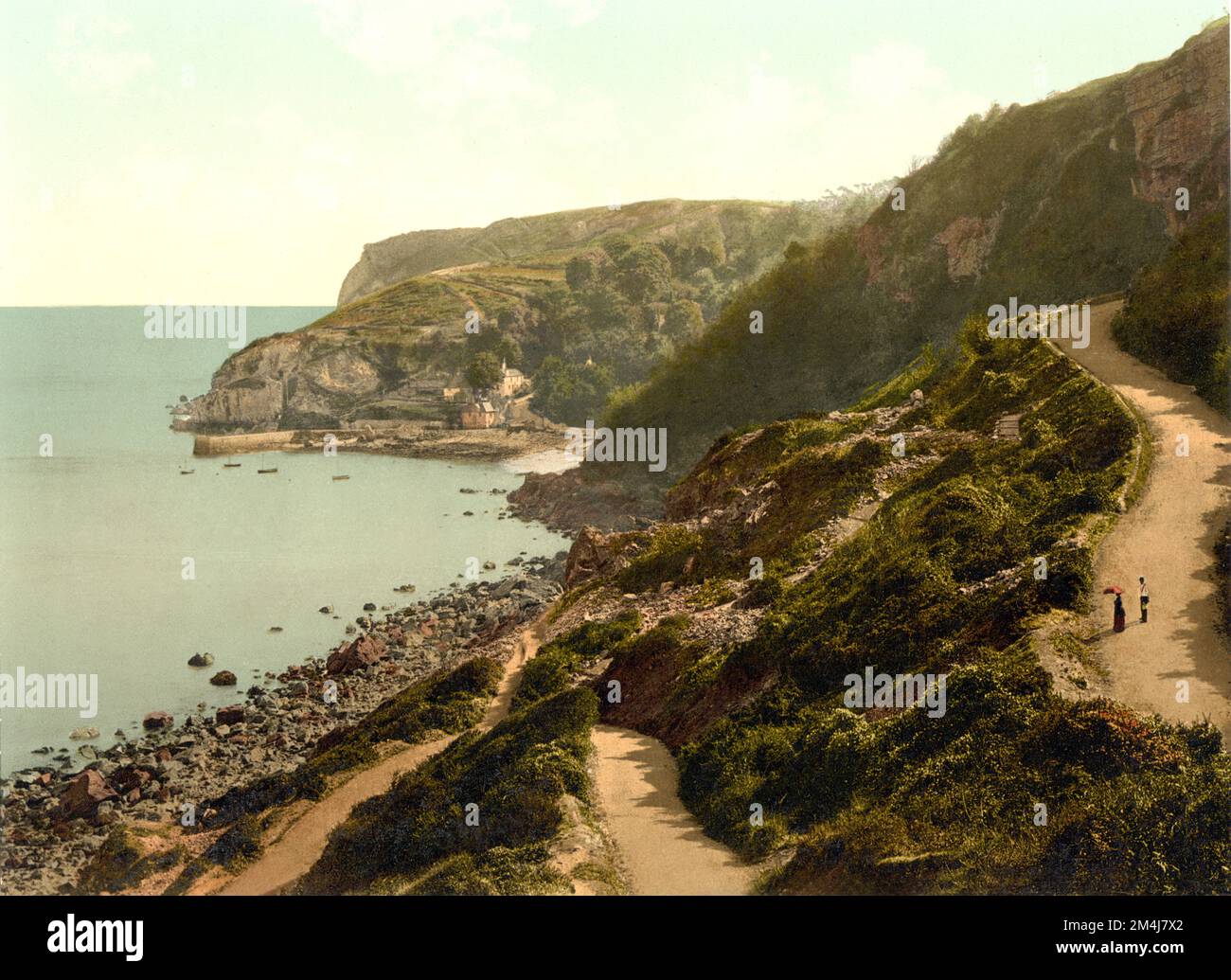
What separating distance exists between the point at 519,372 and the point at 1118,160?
83.3m

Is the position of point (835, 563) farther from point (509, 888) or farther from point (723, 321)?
point (723, 321)

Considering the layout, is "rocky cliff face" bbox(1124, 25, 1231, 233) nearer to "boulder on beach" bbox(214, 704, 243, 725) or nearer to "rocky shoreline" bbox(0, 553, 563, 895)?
"rocky shoreline" bbox(0, 553, 563, 895)

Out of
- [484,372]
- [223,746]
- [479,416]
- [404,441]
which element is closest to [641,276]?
[484,372]

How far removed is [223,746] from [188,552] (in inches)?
1327

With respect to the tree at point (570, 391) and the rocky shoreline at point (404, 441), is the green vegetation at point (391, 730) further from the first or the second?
the tree at point (570, 391)

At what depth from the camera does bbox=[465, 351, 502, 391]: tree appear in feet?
418

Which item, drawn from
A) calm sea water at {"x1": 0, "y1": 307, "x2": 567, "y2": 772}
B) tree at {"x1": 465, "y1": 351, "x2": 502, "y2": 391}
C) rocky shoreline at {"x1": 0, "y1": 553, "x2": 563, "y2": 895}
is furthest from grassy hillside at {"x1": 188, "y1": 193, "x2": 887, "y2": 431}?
rocky shoreline at {"x1": 0, "y1": 553, "x2": 563, "y2": 895}

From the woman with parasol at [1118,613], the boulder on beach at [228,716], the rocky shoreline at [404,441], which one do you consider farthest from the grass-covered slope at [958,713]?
Result: the rocky shoreline at [404,441]

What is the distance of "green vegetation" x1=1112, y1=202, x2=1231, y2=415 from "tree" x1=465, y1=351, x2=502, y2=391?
92536 millimetres

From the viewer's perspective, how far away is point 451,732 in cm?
3009

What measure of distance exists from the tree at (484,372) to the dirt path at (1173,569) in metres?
98.9

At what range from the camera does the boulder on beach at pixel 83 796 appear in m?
35.1

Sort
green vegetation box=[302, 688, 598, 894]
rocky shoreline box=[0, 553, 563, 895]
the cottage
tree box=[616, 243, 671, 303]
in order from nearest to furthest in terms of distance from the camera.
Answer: green vegetation box=[302, 688, 598, 894] → rocky shoreline box=[0, 553, 563, 895] → the cottage → tree box=[616, 243, 671, 303]
